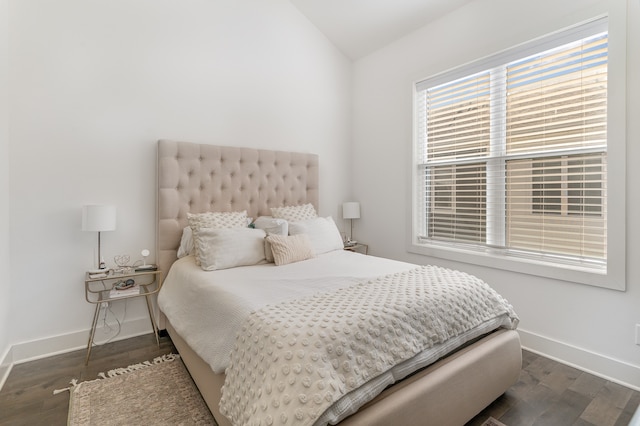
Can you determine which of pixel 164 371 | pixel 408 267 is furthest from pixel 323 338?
pixel 164 371

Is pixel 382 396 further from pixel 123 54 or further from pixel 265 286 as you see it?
pixel 123 54

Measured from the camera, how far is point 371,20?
3389 mm

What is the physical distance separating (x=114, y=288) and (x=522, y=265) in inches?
126

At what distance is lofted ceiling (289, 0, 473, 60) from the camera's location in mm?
3076

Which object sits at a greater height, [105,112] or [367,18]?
[367,18]

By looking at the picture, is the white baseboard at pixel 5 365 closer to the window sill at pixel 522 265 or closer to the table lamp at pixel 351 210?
the table lamp at pixel 351 210

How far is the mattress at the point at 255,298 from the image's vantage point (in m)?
1.41

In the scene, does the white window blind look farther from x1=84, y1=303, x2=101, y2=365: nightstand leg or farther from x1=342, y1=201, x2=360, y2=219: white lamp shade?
x1=84, y1=303, x2=101, y2=365: nightstand leg

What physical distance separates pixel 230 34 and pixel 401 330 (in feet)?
10.2

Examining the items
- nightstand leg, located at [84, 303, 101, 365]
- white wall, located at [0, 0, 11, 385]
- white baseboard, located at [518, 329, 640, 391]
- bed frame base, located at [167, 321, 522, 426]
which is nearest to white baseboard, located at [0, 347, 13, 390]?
white wall, located at [0, 0, 11, 385]

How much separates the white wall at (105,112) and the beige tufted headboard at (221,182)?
6.3 inches

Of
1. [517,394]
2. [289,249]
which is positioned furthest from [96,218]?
[517,394]

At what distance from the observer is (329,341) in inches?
48.4

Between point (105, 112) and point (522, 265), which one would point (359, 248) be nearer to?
point (522, 265)
